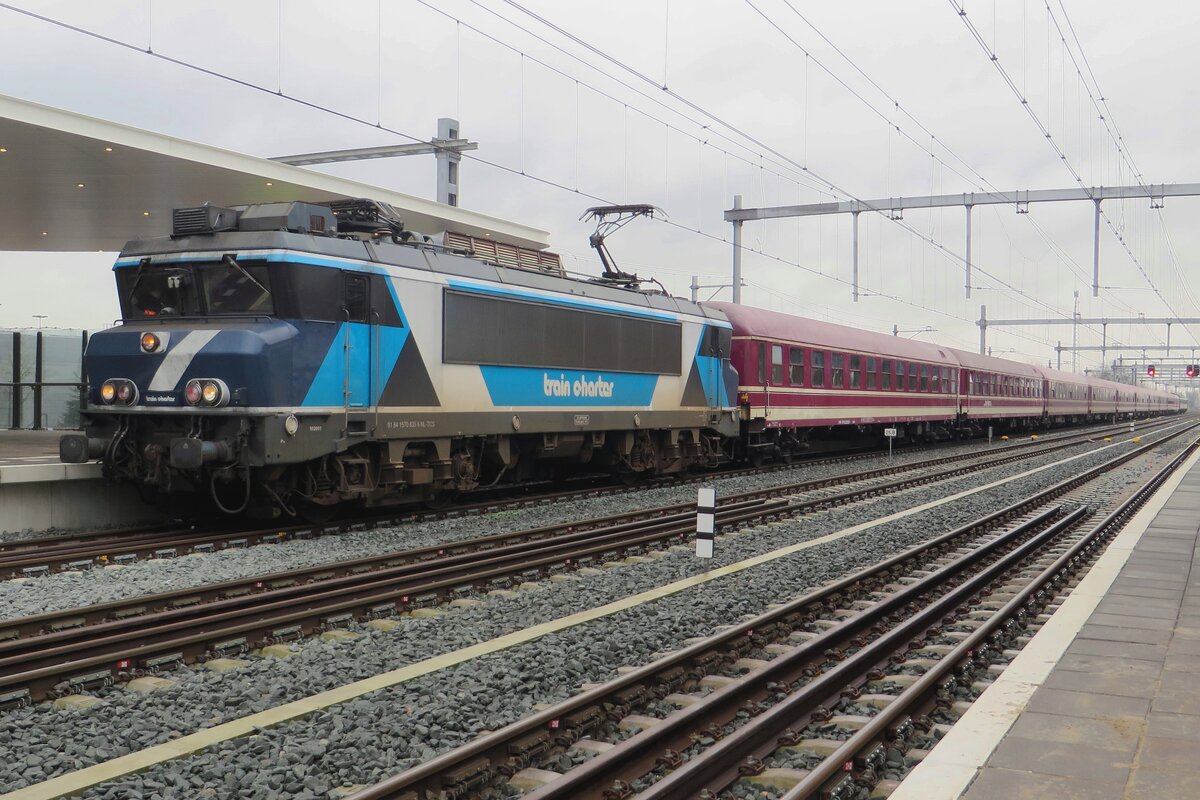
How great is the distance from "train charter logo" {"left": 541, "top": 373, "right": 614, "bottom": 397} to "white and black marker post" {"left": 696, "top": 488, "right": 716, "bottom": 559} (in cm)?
535

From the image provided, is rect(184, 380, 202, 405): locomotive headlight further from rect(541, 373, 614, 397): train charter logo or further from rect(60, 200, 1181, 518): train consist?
rect(541, 373, 614, 397): train charter logo

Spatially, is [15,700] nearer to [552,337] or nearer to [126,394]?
[126,394]

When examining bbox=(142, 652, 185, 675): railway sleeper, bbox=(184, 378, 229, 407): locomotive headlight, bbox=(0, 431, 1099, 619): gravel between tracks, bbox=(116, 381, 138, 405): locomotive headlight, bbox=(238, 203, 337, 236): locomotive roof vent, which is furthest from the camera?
bbox=(238, 203, 337, 236): locomotive roof vent

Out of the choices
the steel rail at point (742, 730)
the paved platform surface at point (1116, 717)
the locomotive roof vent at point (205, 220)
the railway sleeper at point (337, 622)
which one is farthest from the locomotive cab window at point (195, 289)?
the paved platform surface at point (1116, 717)

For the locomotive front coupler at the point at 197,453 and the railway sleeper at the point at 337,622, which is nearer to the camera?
the railway sleeper at the point at 337,622

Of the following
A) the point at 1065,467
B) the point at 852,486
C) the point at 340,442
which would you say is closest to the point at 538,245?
the point at 852,486

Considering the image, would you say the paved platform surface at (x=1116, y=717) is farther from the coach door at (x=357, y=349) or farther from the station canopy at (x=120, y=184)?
the station canopy at (x=120, y=184)

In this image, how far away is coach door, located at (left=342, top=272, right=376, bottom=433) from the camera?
12359 millimetres

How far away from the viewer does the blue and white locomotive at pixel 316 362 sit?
1159cm

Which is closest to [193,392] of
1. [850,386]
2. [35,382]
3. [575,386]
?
[575,386]

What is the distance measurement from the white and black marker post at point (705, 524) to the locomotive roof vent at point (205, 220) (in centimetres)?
628

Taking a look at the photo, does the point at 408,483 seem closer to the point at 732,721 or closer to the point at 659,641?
the point at 659,641

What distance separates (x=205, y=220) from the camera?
40.5ft

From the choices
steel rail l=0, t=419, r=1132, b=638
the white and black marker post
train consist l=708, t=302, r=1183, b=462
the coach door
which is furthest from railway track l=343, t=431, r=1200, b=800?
train consist l=708, t=302, r=1183, b=462
